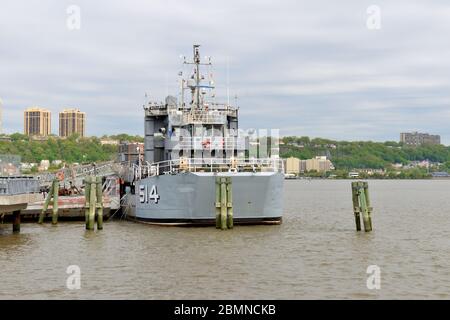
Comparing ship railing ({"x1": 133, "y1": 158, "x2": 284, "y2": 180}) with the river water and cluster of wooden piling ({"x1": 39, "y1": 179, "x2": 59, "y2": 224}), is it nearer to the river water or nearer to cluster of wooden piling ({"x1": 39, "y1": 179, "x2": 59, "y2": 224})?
the river water

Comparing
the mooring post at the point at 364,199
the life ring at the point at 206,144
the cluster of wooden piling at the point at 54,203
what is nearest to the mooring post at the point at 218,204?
the life ring at the point at 206,144

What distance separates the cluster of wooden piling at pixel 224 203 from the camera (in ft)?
127

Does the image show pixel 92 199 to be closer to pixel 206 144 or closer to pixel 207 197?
pixel 207 197

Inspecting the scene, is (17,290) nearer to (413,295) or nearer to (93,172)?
(413,295)

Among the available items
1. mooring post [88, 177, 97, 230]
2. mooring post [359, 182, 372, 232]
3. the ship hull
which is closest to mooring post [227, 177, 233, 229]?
the ship hull

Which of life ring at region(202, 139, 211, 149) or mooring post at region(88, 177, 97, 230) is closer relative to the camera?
mooring post at region(88, 177, 97, 230)

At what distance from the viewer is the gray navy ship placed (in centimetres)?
4078

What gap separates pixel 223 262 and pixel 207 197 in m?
11.1

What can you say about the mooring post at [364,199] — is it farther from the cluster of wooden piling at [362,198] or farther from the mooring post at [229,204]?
the mooring post at [229,204]

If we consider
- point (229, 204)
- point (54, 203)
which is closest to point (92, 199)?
point (54, 203)

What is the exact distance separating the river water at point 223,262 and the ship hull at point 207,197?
3.02ft
